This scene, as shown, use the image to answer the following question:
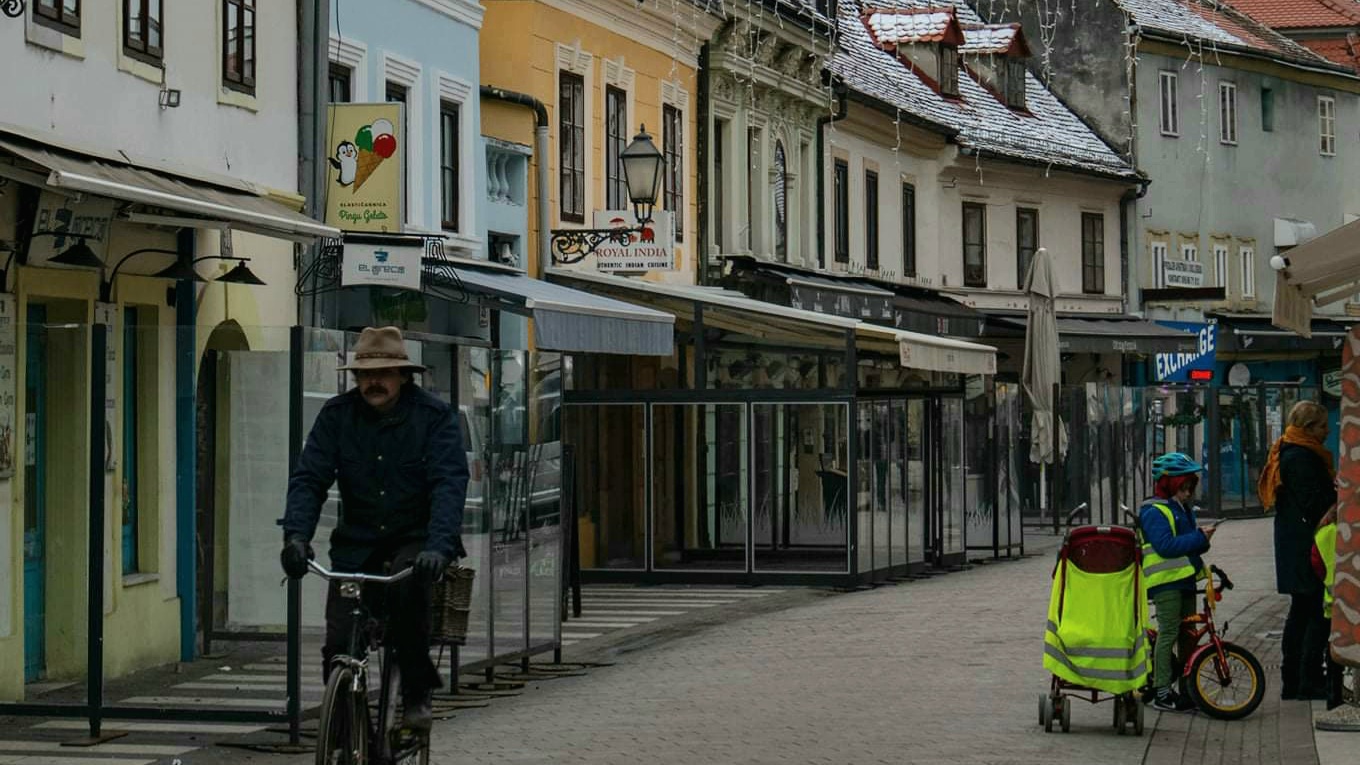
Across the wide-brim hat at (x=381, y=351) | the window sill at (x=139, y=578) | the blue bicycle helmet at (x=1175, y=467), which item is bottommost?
the window sill at (x=139, y=578)

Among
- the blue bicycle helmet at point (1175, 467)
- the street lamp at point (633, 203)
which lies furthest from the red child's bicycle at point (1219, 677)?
the street lamp at point (633, 203)

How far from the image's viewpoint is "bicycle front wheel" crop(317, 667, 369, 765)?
8.73m

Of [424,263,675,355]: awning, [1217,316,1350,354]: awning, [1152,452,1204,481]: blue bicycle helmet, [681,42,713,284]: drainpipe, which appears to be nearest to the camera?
[1152,452,1204,481]: blue bicycle helmet

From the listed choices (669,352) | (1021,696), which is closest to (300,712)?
(1021,696)

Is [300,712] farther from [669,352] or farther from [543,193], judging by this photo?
[543,193]

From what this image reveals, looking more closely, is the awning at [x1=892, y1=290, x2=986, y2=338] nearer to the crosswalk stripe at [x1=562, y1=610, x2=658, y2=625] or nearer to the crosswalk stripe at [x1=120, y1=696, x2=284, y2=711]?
the crosswalk stripe at [x1=562, y1=610, x2=658, y2=625]

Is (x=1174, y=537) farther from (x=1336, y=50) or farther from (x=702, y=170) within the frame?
(x=1336, y=50)

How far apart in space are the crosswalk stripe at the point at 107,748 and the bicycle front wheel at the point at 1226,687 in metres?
5.23

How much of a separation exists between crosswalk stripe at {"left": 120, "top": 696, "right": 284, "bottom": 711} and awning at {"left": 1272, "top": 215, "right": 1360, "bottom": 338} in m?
5.52

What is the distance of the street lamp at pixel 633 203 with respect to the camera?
24.4 m

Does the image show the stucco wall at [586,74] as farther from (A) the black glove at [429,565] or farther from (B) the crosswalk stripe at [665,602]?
(A) the black glove at [429,565]

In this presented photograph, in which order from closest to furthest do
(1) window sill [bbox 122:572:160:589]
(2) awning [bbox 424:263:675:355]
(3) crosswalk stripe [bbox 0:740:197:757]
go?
(3) crosswalk stripe [bbox 0:740:197:757] < (1) window sill [bbox 122:572:160:589] < (2) awning [bbox 424:263:675:355]

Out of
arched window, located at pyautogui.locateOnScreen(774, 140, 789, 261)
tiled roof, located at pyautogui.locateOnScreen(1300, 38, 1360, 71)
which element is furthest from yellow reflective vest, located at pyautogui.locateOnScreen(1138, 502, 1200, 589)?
tiled roof, located at pyautogui.locateOnScreen(1300, 38, 1360, 71)

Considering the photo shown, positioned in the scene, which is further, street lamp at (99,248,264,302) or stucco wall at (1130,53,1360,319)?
stucco wall at (1130,53,1360,319)
